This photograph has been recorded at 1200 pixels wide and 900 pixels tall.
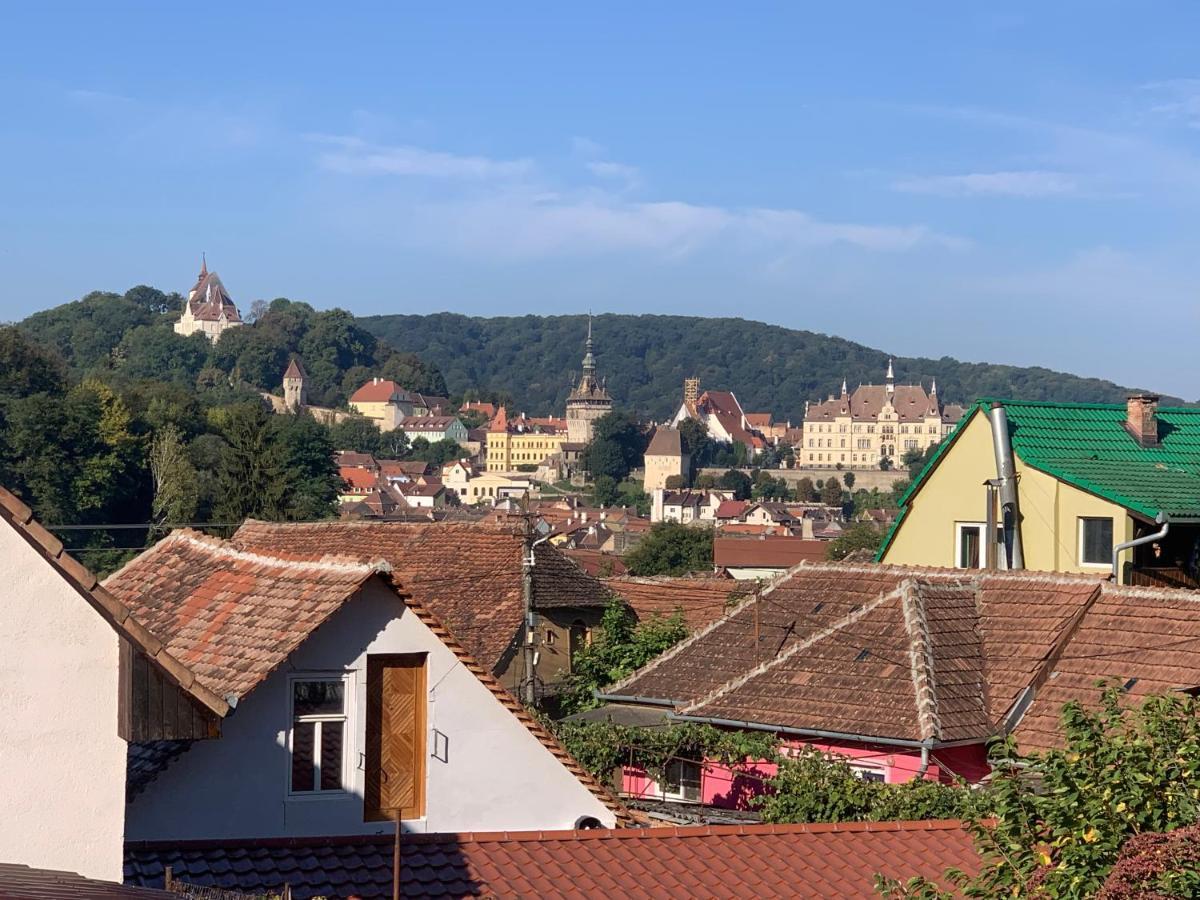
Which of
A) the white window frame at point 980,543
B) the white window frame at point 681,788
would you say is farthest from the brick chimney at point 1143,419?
the white window frame at point 681,788

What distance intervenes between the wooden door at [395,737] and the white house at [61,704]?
85.9 inches

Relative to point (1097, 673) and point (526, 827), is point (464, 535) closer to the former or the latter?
point (1097, 673)

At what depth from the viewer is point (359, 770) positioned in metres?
9.44

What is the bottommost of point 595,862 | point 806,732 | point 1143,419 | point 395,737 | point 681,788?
point 681,788

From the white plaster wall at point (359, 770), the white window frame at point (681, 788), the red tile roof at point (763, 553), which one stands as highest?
the white plaster wall at point (359, 770)

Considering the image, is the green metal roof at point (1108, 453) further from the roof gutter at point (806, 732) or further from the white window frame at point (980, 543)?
the roof gutter at point (806, 732)

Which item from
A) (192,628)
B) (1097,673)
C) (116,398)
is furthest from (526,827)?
(116,398)

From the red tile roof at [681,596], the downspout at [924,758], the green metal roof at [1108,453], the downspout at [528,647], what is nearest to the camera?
the downspout at [924,758]

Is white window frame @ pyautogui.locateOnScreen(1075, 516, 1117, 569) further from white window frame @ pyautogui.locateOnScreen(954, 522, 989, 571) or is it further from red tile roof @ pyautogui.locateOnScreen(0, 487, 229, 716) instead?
red tile roof @ pyautogui.locateOnScreen(0, 487, 229, 716)

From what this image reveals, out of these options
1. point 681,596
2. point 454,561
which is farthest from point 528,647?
point 681,596

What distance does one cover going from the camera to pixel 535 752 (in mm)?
10180

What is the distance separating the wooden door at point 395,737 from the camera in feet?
31.3

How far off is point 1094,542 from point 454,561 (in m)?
8.04

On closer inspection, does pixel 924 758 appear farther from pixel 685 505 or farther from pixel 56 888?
pixel 685 505
